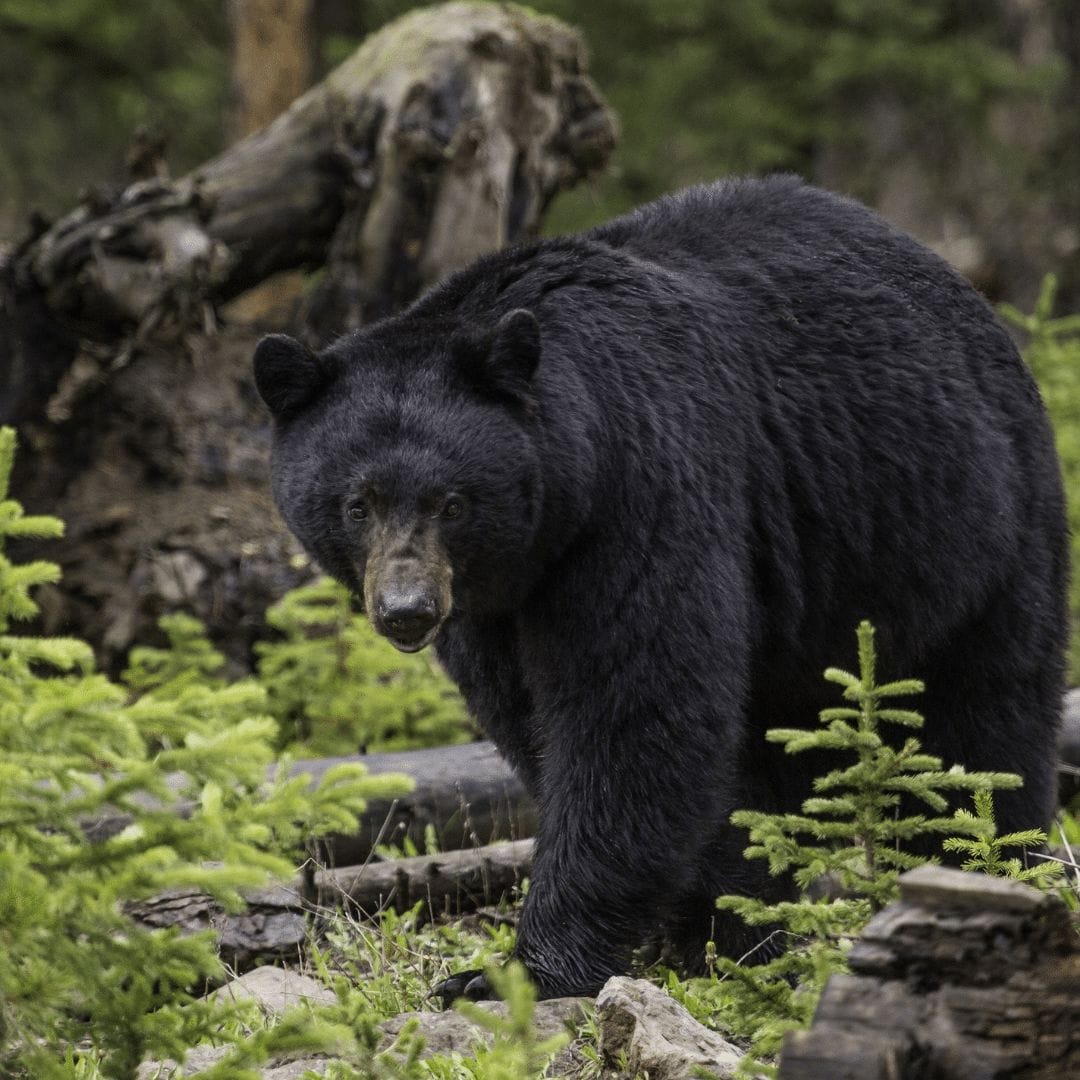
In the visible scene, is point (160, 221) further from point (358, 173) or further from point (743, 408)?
point (743, 408)

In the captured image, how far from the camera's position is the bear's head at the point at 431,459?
403 centimetres

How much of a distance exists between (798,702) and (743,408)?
3.12 feet

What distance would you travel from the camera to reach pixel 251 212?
739 centimetres

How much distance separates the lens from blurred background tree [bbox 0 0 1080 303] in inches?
485

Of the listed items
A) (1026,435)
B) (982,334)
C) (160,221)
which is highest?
(160,221)

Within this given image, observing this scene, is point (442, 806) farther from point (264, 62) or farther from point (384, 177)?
point (264, 62)

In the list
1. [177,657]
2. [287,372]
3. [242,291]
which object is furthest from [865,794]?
[242,291]

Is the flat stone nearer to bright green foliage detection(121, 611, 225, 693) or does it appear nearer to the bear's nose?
the bear's nose

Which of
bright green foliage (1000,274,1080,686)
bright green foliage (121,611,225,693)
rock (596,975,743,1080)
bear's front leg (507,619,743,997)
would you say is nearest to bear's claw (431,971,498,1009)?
bear's front leg (507,619,743,997)

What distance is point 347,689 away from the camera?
6746mm

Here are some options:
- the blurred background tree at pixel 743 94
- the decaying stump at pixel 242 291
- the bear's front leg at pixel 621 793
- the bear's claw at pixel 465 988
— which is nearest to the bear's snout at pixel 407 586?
the bear's front leg at pixel 621 793

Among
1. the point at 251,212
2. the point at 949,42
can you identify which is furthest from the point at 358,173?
the point at 949,42

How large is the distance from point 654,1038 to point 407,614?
48.4 inches

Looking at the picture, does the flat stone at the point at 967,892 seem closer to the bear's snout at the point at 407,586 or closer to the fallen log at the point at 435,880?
the bear's snout at the point at 407,586
